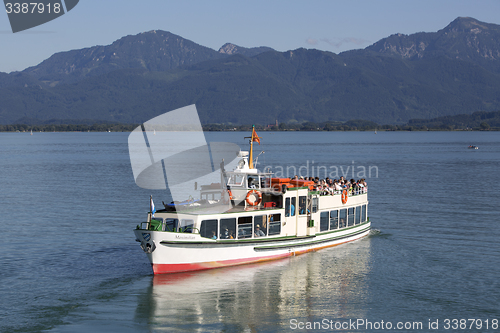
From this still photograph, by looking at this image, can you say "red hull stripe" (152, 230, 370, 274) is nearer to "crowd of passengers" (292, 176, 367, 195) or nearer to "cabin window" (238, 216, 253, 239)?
"cabin window" (238, 216, 253, 239)

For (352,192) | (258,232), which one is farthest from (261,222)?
(352,192)

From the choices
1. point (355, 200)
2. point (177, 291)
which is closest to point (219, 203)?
point (177, 291)

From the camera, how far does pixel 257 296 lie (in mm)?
24609

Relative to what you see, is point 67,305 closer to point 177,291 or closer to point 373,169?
point 177,291

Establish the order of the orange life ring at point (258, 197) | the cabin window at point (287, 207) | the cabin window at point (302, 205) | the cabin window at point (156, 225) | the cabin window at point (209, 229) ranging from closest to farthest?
the cabin window at point (156, 225), the cabin window at point (209, 229), the orange life ring at point (258, 197), the cabin window at point (287, 207), the cabin window at point (302, 205)

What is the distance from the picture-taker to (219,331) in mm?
20766

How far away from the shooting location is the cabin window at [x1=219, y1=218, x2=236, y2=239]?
27.8 meters

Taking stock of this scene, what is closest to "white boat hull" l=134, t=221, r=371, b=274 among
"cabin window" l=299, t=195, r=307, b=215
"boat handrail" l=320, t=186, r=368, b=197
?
"cabin window" l=299, t=195, r=307, b=215

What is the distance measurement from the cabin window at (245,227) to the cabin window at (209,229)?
62.6 inches

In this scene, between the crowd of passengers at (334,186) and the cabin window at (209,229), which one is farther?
the crowd of passengers at (334,186)

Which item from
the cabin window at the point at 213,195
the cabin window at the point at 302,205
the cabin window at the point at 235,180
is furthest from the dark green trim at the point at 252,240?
the cabin window at the point at 235,180

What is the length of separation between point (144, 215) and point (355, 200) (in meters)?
18.0

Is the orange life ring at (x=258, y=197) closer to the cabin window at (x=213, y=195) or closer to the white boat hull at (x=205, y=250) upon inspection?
the cabin window at (x=213, y=195)

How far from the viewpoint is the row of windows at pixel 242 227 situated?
2739cm
